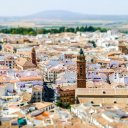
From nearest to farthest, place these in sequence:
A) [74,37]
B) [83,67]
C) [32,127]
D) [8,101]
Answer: [32,127] → [8,101] → [83,67] → [74,37]

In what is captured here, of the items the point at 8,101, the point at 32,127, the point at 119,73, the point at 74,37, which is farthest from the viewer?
the point at 74,37

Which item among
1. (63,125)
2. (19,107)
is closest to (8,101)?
(19,107)

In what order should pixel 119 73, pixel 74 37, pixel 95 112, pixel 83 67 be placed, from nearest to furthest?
pixel 95 112 < pixel 83 67 < pixel 119 73 < pixel 74 37

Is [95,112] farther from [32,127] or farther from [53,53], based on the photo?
[53,53]

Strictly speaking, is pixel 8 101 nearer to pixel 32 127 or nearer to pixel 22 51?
pixel 32 127

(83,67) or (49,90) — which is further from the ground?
(83,67)

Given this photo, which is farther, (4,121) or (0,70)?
(0,70)

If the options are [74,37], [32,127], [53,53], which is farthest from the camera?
[74,37]

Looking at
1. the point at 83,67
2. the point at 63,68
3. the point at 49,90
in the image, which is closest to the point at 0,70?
the point at 63,68

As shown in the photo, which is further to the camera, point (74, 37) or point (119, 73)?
point (74, 37)
